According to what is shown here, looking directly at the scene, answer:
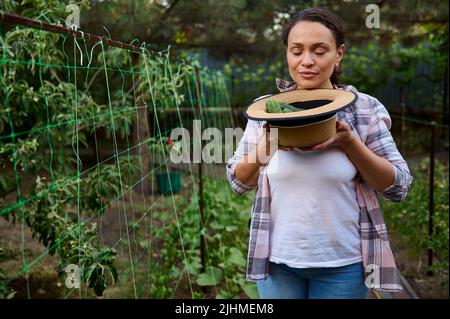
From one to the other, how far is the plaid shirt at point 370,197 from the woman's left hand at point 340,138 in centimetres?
11

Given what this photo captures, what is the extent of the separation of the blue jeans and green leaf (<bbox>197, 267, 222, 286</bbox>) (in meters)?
1.69

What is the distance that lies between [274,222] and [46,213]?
3.85ft

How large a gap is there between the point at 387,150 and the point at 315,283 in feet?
1.31

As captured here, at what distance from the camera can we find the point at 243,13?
491 cm

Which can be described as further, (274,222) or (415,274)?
(415,274)

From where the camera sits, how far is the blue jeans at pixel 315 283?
1318 mm

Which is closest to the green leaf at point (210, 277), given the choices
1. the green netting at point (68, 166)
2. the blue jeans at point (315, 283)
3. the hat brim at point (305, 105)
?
the green netting at point (68, 166)

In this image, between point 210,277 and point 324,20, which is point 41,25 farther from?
point 210,277

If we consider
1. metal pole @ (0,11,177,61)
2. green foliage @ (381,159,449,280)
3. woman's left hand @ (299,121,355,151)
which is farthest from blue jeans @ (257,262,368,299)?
green foliage @ (381,159,449,280)

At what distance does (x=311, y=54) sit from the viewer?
4.21ft

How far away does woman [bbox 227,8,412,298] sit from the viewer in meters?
1.29

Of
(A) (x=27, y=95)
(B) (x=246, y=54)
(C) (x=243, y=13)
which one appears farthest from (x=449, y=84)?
(A) (x=27, y=95)

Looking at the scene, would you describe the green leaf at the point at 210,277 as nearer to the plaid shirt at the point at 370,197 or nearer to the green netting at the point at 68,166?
the green netting at the point at 68,166
